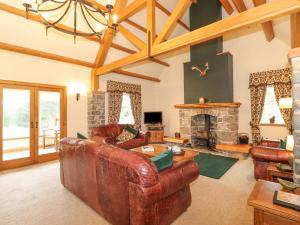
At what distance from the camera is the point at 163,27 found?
3.88 meters

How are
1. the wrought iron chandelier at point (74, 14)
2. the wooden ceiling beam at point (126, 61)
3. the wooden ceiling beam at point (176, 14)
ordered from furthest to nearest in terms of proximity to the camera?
the wooden ceiling beam at point (126, 61) < the wooden ceiling beam at point (176, 14) < the wrought iron chandelier at point (74, 14)

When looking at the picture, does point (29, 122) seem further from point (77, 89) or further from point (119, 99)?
point (119, 99)

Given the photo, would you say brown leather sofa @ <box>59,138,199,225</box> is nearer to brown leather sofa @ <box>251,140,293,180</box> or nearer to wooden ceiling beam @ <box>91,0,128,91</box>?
brown leather sofa @ <box>251,140,293,180</box>

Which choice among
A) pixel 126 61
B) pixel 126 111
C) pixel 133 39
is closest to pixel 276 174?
pixel 126 61

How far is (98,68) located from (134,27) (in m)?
1.84

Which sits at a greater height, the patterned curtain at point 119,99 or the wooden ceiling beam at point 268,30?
the wooden ceiling beam at point 268,30

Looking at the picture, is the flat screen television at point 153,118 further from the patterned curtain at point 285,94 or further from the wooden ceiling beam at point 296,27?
the wooden ceiling beam at point 296,27

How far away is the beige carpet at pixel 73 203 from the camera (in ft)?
7.22

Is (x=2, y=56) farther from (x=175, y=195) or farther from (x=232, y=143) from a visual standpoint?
(x=232, y=143)

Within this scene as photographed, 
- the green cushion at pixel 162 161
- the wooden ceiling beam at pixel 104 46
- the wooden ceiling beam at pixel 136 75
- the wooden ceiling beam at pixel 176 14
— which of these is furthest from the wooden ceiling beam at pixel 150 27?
the green cushion at pixel 162 161

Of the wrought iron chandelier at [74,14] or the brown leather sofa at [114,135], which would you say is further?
the brown leather sofa at [114,135]

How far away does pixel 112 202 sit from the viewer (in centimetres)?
Result: 194

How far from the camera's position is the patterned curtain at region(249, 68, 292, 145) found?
494cm

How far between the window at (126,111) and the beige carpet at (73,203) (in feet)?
12.3
